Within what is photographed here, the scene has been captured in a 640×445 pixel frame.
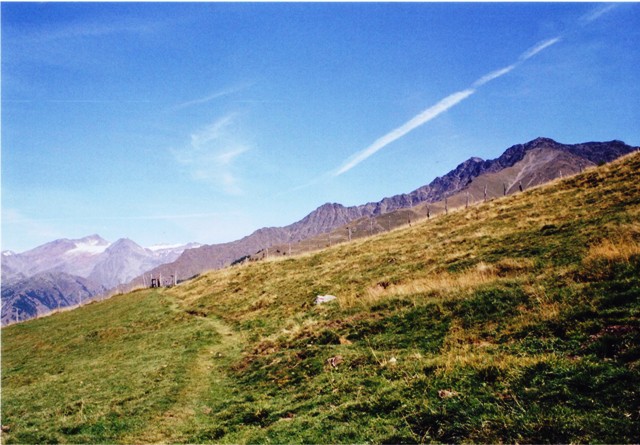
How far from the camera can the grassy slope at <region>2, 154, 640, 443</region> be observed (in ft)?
27.7

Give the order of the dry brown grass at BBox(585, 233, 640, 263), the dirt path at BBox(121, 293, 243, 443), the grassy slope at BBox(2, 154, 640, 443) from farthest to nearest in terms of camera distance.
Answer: the dry brown grass at BBox(585, 233, 640, 263) → the dirt path at BBox(121, 293, 243, 443) → the grassy slope at BBox(2, 154, 640, 443)

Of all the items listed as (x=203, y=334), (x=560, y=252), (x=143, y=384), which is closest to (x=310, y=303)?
(x=203, y=334)

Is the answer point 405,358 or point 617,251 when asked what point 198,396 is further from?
point 617,251

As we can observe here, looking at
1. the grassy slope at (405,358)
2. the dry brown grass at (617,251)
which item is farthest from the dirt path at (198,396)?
the dry brown grass at (617,251)

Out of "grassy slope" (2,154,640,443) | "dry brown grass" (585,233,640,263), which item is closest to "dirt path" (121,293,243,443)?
"grassy slope" (2,154,640,443)

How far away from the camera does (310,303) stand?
29.0 m

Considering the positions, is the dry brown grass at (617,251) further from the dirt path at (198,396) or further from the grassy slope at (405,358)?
the dirt path at (198,396)

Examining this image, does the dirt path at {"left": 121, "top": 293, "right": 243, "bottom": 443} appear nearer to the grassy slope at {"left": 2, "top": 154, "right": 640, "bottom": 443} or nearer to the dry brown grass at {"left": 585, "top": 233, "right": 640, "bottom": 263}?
the grassy slope at {"left": 2, "top": 154, "right": 640, "bottom": 443}

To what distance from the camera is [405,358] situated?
13.1 meters

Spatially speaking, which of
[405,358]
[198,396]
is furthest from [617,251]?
[198,396]

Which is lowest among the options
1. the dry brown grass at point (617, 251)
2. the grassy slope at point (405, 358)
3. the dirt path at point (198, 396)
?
the dirt path at point (198, 396)

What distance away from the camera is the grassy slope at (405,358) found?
8445 millimetres

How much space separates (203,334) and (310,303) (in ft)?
29.0

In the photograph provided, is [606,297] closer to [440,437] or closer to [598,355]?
[598,355]
